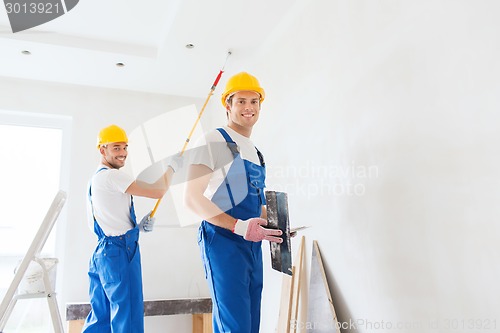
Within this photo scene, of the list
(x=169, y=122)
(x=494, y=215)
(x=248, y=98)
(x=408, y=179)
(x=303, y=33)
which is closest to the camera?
(x=494, y=215)

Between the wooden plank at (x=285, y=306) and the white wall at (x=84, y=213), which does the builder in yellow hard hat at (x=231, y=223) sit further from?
the white wall at (x=84, y=213)

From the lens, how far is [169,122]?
4.29m

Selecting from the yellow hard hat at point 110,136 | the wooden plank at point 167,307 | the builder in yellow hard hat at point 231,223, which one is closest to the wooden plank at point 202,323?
the wooden plank at point 167,307

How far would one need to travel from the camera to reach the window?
12.1ft

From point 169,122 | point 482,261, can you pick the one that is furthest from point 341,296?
point 169,122

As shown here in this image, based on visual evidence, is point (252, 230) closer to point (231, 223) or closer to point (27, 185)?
point (231, 223)

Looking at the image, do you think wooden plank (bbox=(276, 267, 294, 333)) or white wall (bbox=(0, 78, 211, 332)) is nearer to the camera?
wooden plank (bbox=(276, 267, 294, 333))

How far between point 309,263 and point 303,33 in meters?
1.45

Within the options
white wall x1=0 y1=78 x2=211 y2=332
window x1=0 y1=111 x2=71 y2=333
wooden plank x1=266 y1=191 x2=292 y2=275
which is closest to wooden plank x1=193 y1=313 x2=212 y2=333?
white wall x1=0 y1=78 x2=211 y2=332

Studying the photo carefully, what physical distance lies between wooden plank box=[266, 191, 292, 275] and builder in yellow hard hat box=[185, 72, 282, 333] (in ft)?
0.11

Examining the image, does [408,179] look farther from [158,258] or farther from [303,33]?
[158,258]

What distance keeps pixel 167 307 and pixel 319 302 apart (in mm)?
1822

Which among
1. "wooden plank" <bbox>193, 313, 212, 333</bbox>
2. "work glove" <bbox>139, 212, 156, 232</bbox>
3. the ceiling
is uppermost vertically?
the ceiling

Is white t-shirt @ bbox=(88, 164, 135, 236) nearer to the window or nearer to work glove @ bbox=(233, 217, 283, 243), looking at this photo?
work glove @ bbox=(233, 217, 283, 243)
